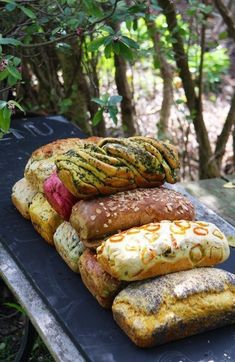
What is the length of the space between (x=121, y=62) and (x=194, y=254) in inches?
96.6

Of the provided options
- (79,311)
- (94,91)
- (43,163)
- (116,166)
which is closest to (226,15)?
(94,91)

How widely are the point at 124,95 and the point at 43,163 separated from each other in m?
1.87

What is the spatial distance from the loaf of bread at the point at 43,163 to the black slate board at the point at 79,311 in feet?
0.59

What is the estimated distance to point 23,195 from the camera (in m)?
2.37

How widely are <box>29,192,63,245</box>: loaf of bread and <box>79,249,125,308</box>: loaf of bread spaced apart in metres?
0.32

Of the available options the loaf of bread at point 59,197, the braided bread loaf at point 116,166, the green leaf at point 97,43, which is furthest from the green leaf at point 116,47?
the loaf of bread at point 59,197

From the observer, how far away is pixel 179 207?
2.03 m

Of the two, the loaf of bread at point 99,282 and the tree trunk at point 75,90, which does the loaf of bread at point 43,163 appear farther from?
the tree trunk at point 75,90

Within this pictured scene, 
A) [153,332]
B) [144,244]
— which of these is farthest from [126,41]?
[153,332]

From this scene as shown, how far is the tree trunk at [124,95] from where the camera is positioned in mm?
3993

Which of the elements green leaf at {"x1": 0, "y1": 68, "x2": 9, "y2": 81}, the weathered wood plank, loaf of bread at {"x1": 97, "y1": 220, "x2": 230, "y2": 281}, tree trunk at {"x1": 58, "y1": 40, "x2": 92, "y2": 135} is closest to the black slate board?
loaf of bread at {"x1": 97, "y1": 220, "x2": 230, "y2": 281}

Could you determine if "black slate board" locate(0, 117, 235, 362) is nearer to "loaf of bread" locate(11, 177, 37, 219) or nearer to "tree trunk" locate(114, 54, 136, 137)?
"loaf of bread" locate(11, 177, 37, 219)

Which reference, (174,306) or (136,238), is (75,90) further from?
(174,306)

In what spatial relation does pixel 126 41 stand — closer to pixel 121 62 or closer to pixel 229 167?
pixel 121 62
